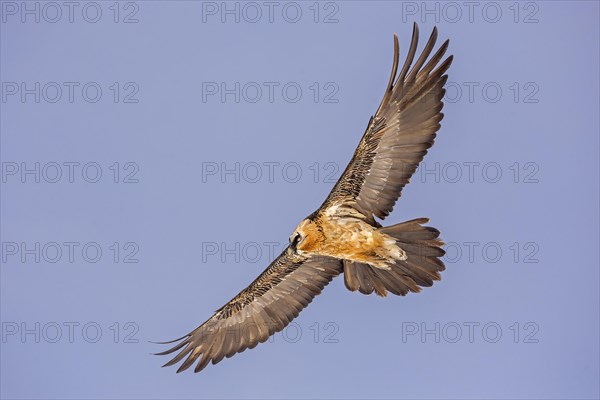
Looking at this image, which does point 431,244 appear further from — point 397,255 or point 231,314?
point 231,314

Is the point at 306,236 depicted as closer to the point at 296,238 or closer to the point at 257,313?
the point at 296,238

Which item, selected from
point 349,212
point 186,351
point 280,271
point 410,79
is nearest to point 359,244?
point 349,212

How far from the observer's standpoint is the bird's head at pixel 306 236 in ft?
48.0

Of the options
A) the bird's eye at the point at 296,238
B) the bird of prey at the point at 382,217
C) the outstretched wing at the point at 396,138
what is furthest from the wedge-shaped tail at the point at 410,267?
the bird's eye at the point at 296,238

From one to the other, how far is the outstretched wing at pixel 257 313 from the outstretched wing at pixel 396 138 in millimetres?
1719

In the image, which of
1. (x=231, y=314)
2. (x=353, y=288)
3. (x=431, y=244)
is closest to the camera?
(x=431, y=244)

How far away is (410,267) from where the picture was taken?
1434cm

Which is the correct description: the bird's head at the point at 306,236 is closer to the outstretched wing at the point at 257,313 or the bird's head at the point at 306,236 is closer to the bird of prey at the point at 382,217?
the bird of prey at the point at 382,217

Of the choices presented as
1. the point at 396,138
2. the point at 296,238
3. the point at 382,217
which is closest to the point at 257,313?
the point at 296,238

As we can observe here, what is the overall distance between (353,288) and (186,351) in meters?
3.33

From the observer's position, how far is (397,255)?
14320 mm

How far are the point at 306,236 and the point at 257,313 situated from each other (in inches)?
92.8

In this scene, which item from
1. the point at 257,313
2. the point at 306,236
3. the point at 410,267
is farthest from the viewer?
the point at 257,313

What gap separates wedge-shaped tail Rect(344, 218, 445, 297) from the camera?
1395 cm
